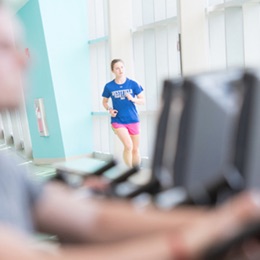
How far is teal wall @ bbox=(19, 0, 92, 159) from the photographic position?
A: 35.1ft

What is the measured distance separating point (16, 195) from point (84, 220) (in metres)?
0.16

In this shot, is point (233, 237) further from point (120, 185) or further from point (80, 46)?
point (80, 46)

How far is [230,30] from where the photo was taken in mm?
6387

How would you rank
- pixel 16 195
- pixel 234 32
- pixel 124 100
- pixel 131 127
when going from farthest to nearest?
pixel 131 127, pixel 124 100, pixel 234 32, pixel 16 195

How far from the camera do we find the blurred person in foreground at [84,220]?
734 mm

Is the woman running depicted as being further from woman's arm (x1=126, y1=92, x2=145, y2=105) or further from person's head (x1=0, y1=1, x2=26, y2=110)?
person's head (x1=0, y1=1, x2=26, y2=110)

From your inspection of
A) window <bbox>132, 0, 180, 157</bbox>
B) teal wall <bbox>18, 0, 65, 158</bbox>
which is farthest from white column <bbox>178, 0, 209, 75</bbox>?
teal wall <bbox>18, 0, 65, 158</bbox>

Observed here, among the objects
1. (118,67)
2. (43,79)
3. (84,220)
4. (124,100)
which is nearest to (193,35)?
(118,67)

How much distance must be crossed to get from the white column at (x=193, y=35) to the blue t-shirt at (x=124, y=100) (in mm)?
1180

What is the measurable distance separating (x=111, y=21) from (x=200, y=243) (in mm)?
8189

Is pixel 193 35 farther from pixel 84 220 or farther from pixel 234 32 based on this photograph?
pixel 84 220

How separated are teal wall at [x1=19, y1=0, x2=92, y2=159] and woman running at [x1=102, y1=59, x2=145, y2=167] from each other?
3.18 metres

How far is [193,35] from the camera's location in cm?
644

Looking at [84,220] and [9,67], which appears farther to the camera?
[84,220]
